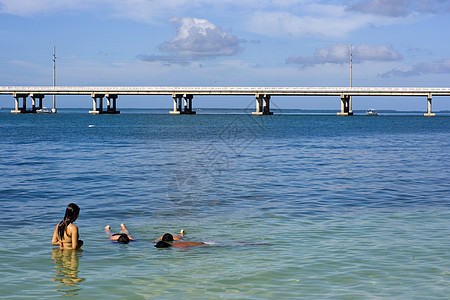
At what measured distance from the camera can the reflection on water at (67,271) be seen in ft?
37.3

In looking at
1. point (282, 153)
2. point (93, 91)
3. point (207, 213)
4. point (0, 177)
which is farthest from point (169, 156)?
point (93, 91)

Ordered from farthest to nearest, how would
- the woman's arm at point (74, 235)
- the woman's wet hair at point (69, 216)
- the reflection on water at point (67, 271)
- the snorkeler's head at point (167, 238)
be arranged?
the snorkeler's head at point (167, 238) → the woman's arm at point (74, 235) → the woman's wet hair at point (69, 216) → the reflection on water at point (67, 271)

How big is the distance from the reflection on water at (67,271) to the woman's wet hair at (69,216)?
49 centimetres

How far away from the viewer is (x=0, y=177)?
30.1 m

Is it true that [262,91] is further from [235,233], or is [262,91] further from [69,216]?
[69,216]

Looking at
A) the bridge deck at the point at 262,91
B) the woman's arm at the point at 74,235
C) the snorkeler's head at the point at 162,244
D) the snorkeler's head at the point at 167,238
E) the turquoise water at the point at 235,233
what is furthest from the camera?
the bridge deck at the point at 262,91

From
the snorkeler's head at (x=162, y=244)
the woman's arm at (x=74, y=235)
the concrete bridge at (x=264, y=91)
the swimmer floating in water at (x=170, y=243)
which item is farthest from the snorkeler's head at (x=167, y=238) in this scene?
the concrete bridge at (x=264, y=91)

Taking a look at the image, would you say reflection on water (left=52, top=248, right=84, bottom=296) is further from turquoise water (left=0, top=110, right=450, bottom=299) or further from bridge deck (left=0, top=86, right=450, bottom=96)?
bridge deck (left=0, top=86, right=450, bottom=96)

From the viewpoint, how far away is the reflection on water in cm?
1136

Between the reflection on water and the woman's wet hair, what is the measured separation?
1.60 ft

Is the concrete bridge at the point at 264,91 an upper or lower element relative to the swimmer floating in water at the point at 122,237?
upper

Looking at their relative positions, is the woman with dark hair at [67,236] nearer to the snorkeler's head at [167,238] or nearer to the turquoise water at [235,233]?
the turquoise water at [235,233]

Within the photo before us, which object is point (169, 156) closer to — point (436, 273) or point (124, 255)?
point (124, 255)

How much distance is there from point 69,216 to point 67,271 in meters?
1.49
